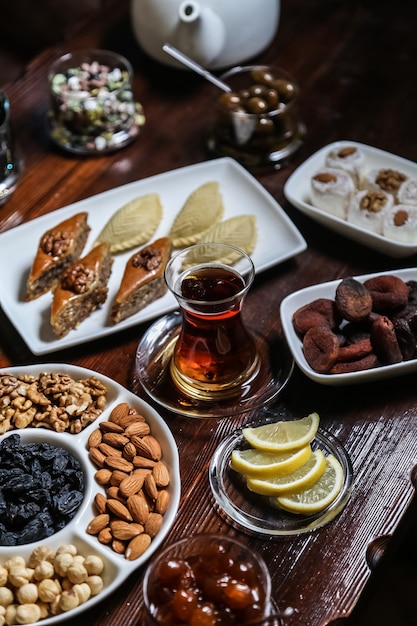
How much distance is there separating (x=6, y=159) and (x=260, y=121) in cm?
56

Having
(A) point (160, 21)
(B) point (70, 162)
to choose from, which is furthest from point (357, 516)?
(A) point (160, 21)

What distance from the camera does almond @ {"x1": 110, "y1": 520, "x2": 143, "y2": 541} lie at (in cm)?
112

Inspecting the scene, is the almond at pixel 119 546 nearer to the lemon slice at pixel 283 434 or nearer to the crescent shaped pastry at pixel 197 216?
the lemon slice at pixel 283 434

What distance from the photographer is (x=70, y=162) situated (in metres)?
1.83

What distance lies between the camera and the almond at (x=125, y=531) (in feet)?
3.69

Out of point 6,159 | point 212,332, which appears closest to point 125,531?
point 212,332

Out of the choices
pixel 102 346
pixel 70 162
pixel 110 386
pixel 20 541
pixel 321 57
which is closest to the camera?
pixel 20 541

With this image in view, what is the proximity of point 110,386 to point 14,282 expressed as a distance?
14.6 inches

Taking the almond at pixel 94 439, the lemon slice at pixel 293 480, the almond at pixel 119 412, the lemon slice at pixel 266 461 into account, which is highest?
the almond at pixel 94 439

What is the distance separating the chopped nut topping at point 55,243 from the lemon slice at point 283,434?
540mm

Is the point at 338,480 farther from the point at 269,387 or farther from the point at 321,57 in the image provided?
the point at 321,57

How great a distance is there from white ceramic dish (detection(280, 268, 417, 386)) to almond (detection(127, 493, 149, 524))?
1.11 feet

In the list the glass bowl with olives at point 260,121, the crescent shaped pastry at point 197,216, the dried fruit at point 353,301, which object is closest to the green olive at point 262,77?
the glass bowl with olives at point 260,121

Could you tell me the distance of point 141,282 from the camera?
4.77 feet
